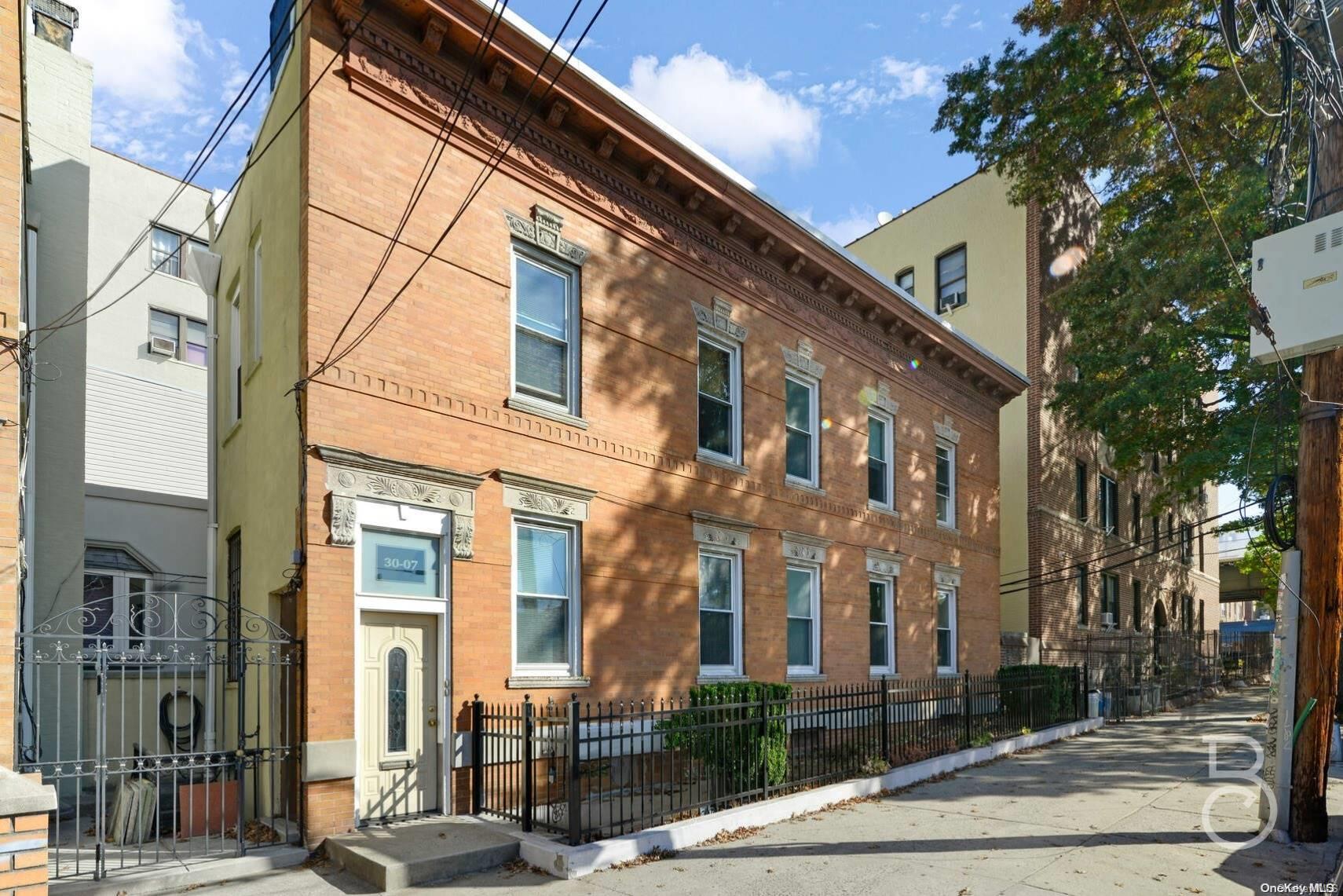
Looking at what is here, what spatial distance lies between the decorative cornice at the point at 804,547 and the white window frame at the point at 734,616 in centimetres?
118

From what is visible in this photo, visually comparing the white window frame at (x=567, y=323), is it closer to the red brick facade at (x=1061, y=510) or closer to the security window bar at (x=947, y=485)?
the security window bar at (x=947, y=485)

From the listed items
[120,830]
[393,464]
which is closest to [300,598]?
[393,464]

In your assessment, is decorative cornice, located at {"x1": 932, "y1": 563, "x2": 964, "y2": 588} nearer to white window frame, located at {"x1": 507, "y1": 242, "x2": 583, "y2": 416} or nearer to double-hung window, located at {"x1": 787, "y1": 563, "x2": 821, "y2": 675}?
double-hung window, located at {"x1": 787, "y1": 563, "x2": 821, "y2": 675}

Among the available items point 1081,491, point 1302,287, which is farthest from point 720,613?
point 1081,491

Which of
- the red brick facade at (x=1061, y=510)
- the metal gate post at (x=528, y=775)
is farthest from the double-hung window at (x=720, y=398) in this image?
the red brick facade at (x=1061, y=510)

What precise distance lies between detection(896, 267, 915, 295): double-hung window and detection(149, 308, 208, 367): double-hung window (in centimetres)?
2005

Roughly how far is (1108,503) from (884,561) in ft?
53.3

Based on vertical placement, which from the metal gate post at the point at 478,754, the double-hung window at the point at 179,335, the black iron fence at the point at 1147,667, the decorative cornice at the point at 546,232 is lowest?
the black iron fence at the point at 1147,667

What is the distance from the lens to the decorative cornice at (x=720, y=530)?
13398 mm

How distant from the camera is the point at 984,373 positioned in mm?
21531

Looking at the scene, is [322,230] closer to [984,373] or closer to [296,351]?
[296,351]

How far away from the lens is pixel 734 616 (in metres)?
14.1

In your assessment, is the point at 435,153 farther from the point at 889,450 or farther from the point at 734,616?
the point at 889,450

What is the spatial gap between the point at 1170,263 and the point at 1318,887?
1445cm
